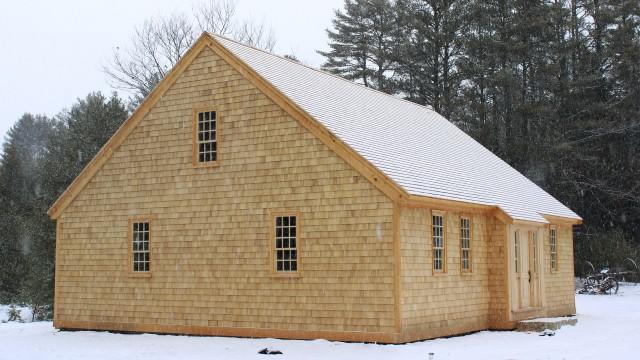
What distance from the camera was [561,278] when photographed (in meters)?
27.1

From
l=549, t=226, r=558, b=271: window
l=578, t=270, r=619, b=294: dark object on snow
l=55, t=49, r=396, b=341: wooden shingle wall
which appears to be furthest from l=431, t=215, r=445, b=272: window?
l=578, t=270, r=619, b=294: dark object on snow

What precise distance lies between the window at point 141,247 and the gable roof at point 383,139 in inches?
90.7

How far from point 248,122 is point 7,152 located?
36.9m

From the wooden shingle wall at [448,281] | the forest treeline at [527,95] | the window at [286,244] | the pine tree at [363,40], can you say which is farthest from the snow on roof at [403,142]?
the pine tree at [363,40]

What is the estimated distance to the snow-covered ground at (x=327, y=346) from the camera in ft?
56.6

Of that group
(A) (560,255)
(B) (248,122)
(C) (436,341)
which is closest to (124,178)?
(B) (248,122)

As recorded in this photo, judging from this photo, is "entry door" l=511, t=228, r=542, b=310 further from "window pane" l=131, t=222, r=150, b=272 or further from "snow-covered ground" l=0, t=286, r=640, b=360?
"window pane" l=131, t=222, r=150, b=272

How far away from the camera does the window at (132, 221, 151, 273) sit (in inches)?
888

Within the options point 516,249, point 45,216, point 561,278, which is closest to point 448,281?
point 516,249

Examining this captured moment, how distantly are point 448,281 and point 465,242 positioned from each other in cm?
155

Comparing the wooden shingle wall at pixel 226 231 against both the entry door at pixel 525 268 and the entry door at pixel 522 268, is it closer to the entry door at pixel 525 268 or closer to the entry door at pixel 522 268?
the entry door at pixel 525 268

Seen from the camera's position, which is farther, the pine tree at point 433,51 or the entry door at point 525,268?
the pine tree at point 433,51

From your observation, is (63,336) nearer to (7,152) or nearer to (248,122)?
(248,122)

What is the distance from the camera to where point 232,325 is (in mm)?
20609
